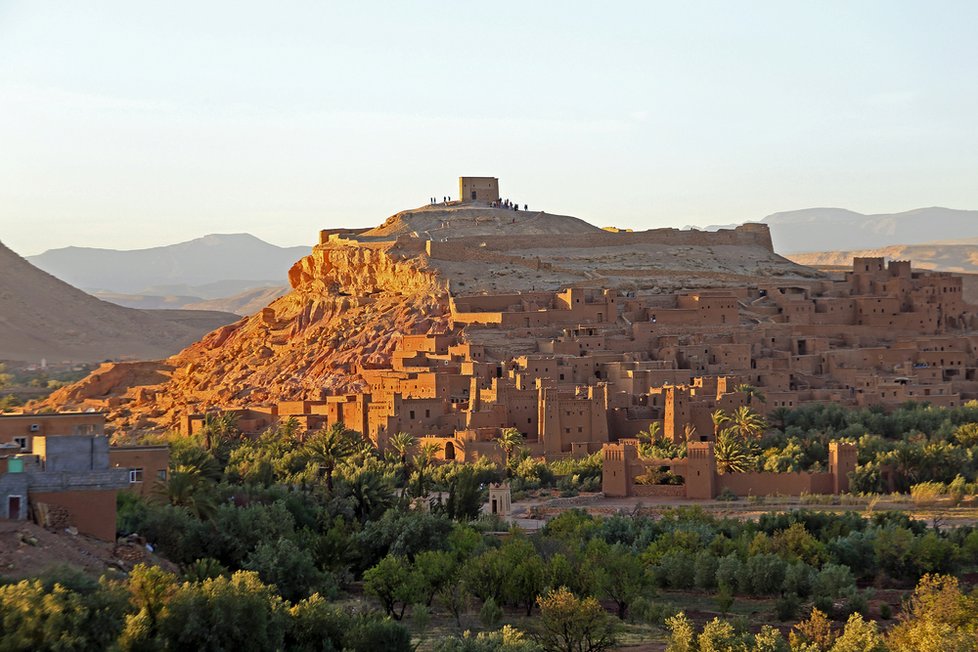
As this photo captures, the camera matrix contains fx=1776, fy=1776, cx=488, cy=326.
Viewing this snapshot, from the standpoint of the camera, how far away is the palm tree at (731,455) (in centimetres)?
4250

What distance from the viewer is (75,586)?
2019 cm

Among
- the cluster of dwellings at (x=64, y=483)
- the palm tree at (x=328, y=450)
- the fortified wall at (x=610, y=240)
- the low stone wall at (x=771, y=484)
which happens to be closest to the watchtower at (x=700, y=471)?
the low stone wall at (x=771, y=484)

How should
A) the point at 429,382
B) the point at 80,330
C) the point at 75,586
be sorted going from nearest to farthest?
the point at 75,586, the point at 429,382, the point at 80,330

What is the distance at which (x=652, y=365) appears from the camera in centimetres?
4891

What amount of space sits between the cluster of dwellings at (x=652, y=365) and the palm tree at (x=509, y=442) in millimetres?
323

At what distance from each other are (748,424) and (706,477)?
11.6 feet

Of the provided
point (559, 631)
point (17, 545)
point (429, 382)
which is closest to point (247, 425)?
point (429, 382)

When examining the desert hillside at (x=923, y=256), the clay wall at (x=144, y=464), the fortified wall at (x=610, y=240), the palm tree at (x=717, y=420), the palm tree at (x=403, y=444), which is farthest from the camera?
the desert hillside at (x=923, y=256)

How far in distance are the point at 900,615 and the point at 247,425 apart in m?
26.0

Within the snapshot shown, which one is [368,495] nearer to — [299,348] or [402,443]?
[402,443]

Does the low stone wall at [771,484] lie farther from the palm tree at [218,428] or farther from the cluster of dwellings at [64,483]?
the cluster of dwellings at [64,483]

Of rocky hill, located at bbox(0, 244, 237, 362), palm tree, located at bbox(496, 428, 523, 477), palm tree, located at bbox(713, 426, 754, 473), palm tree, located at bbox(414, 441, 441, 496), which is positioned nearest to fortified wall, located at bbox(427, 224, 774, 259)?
palm tree, located at bbox(414, 441, 441, 496)

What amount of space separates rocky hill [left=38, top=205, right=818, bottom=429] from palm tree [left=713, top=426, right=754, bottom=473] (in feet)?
42.1

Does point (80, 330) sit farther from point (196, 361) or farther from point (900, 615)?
point (900, 615)
